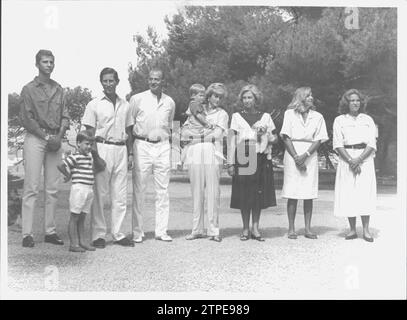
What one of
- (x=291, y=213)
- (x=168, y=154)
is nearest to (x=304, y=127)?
(x=291, y=213)

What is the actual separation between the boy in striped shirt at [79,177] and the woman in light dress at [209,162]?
133 cm

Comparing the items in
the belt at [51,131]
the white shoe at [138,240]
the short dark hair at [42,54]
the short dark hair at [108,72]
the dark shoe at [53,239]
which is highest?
the short dark hair at [42,54]

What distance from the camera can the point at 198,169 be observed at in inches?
262

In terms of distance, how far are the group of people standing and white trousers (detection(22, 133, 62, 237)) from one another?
11 millimetres

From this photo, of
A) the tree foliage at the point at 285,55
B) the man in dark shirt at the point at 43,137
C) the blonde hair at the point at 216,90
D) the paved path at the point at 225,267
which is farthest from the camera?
the tree foliage at the point at 285,55

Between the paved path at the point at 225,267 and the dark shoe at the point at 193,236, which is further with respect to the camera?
the dark shoe at the point at 193,236

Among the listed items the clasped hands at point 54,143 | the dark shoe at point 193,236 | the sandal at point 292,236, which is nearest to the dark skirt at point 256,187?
the sandal at point 292,236

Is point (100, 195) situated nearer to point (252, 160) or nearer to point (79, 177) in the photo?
point (79, 177)

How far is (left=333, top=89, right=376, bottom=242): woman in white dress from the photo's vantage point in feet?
22.0

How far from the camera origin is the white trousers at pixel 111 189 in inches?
243

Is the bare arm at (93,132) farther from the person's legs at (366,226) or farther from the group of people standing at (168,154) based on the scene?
the person's legs at (366,226)

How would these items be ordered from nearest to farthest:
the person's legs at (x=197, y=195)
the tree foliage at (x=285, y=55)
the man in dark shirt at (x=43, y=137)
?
the man in dark shirt at (x=43, y=137) → the person's legs at (x=197, y=195) → the tree foliage at (x=285, y=55)

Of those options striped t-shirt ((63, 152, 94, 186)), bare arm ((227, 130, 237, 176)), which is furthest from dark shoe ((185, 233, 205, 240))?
striped t-shirt ((63, 152, 94, 186))

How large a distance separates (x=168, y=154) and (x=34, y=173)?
157 centimetres
